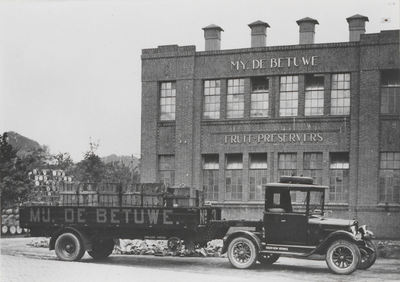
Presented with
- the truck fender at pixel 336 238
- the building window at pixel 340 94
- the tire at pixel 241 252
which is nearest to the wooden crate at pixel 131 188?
the tire at pixel 241 252

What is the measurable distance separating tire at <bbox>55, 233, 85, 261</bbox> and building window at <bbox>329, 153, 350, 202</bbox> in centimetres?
1204

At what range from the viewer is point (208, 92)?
2550 centimetres

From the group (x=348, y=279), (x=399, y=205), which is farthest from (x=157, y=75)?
(x=348, y=279)

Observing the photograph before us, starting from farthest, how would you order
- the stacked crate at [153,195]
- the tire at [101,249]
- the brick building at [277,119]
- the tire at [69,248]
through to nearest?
1. the brick building at [277,119]
2. the tire at [101,249]
3. the tire at [69,248]
4. the stacked crate at [153,195]

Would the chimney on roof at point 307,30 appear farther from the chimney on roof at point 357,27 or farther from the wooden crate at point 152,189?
the wooden crate at point 152,189

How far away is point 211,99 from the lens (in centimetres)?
2545

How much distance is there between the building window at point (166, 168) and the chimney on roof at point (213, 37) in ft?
17.9

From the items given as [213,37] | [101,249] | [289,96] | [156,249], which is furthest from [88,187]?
[213,37]

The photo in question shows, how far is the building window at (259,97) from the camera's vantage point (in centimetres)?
2450

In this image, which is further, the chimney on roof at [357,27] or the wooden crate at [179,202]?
the chimney on roof at [357,27]

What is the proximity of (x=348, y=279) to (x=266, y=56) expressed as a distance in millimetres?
13739

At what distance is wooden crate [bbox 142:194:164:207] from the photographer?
1488cm

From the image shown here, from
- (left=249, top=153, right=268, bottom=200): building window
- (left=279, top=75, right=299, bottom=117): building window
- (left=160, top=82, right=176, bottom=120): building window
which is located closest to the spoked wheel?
(left=249, top=153, right=268, bottom=200): building window

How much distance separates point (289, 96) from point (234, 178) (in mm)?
4366
